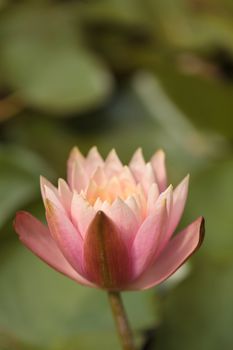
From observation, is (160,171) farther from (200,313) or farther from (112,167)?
(200,313)

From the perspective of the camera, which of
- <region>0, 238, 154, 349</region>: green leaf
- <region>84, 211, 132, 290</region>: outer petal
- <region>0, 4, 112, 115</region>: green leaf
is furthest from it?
<region>0, 4, 112, 115</region>: green leaf

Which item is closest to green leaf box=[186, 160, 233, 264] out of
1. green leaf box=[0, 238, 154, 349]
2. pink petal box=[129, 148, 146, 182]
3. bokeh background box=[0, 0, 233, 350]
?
bokeh background box=[0, 0, 233, 350]

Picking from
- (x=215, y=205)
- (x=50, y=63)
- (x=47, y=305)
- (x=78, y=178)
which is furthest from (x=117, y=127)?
(x=78, y=178)

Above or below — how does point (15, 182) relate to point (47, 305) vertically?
above

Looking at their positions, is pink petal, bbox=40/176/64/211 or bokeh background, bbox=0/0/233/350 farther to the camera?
bokeh background, bbox=0/0/233/350

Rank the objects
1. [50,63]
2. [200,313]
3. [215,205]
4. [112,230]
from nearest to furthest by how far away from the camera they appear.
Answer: [112,230] → [200,313] → [215,205] → [50,63]

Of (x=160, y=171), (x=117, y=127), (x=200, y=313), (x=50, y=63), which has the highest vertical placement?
(x=50, y=63)

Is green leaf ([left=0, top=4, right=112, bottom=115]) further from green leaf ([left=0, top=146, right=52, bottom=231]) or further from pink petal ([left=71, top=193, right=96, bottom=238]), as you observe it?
pink petal ([left=71, top=193, right=96, bottom=238])
